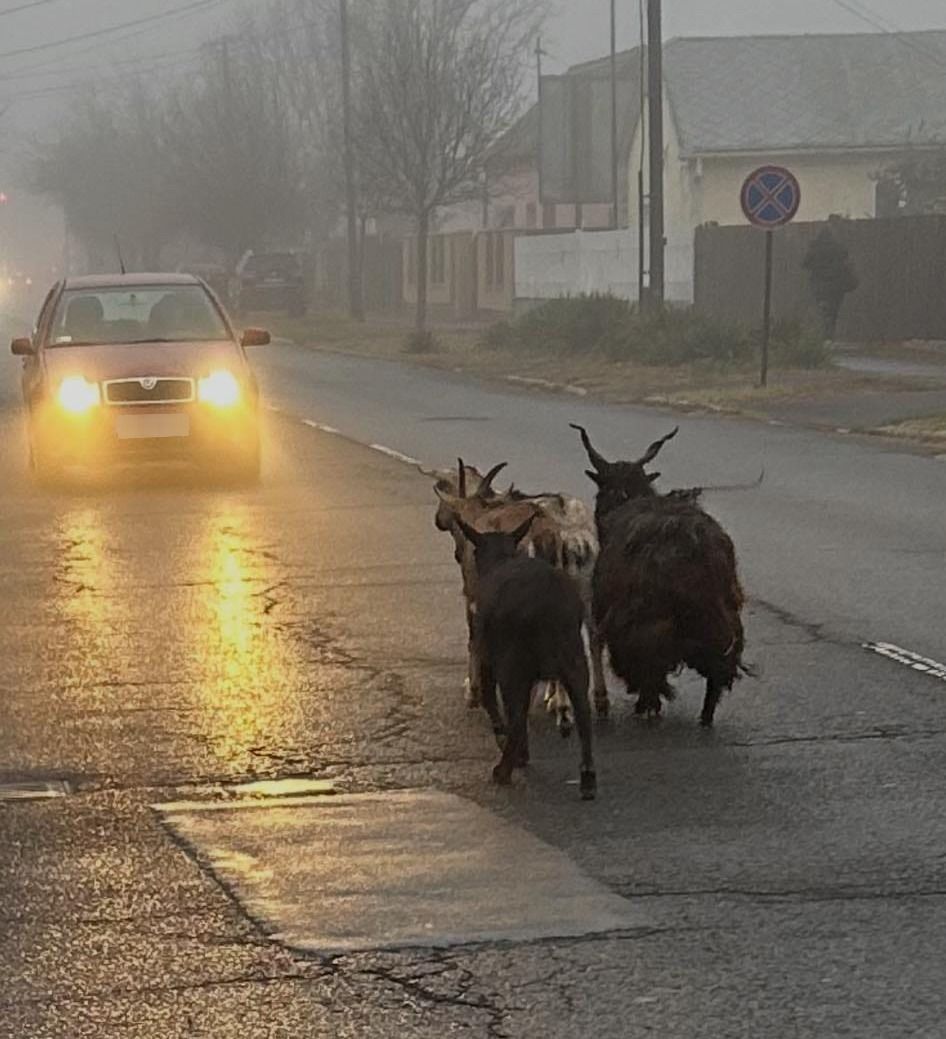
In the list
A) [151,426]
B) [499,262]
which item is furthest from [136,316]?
[499,262]

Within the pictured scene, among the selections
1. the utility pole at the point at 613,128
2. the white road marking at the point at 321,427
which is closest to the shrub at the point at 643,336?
the white road marking at the point at 321,427

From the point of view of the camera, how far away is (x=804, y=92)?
70438 mm

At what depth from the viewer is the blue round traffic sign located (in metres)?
29.0

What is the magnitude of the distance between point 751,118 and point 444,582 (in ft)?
186

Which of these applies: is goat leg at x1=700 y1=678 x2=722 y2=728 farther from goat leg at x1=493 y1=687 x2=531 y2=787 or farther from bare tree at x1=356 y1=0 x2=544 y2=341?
bare tree at x1=356 y1=0 x2=544 y2=341

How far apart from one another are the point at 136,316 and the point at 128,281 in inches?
13.5

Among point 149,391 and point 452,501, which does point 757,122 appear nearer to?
point 149,391

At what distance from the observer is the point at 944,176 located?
56.4m

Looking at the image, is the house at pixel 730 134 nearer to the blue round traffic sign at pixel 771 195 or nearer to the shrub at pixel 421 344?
the shrub at pixel 421 344

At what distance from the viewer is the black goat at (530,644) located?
26.6 feet

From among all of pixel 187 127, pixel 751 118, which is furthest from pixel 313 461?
pixel 187 127

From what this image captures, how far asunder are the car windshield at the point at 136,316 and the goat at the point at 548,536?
10588 millimetres

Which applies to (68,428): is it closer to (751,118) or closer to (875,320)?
(875,320)

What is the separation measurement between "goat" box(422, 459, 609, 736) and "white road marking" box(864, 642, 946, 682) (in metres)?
1.46
